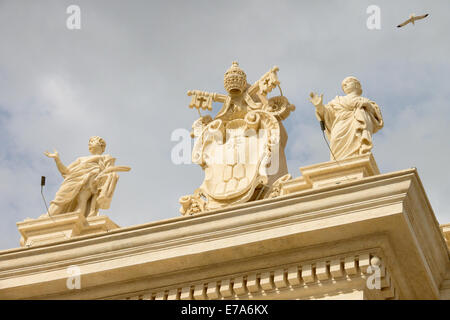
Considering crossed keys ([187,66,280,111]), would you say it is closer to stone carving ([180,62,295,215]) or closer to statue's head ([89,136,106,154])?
stone carving ([180,62,295,215])

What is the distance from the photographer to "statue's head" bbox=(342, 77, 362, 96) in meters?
12.5

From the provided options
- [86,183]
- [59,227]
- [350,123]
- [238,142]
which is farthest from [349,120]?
[59,227]

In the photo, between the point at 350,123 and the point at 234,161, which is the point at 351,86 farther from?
the point at 234,161

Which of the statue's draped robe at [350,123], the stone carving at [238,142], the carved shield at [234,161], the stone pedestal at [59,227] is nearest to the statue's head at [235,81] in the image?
the stone carving at [238,142]

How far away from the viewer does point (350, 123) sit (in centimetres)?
1191

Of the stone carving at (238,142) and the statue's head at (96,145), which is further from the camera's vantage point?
the statue's head at (96,145)

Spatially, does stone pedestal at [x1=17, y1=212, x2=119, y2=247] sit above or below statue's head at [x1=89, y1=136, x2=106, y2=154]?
below

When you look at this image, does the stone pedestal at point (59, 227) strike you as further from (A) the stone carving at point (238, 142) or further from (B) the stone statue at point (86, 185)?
(A) the stone carving at point (238, 142)

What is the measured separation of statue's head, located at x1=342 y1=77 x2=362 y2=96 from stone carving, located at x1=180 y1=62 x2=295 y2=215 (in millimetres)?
839

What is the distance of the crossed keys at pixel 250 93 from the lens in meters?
12.9

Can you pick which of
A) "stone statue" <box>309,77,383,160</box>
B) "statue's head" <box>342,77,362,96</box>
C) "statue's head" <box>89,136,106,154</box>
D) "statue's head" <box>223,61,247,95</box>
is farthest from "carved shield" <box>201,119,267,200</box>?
"statue's head" <box>89,136,106,154</box>

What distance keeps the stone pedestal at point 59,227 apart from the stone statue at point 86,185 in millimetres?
381
